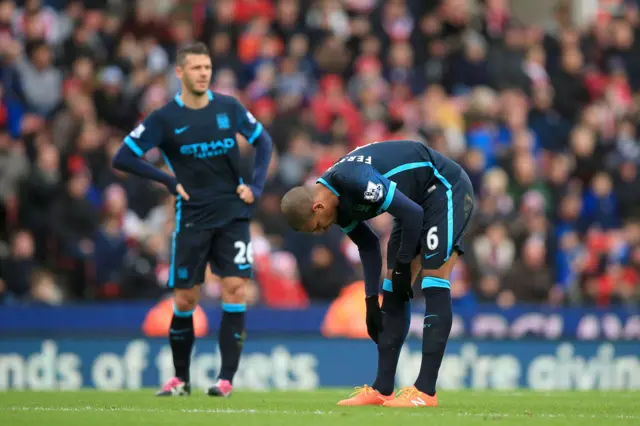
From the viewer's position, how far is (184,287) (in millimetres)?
10672

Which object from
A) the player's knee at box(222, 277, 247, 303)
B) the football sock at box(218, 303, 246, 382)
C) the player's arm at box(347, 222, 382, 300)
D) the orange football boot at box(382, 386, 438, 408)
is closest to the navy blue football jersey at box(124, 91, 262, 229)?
the player's knee at box(222, 277, 247, 303)

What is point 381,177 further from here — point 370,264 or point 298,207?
point 370,264

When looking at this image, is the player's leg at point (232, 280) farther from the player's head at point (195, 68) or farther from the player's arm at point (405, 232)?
the player's arm at point (405, 232)

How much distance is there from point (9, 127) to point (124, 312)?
388 cm

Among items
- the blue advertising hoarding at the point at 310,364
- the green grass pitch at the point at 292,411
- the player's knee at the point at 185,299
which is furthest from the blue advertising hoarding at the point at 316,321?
the player's knee at the point at 185,299

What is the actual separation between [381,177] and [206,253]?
2.64 m

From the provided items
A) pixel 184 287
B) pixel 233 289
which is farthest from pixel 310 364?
pixel 184 287

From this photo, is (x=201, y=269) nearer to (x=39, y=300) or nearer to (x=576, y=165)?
(x=39, y=300)

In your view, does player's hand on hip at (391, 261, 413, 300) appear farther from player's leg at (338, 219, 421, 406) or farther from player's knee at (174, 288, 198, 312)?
player's knee at (174, 288, 198, 312)

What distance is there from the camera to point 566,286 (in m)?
18.5

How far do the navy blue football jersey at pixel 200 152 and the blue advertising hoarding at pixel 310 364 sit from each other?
4326 millimetres

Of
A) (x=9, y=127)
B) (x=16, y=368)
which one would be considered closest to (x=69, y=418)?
(x=16, y=368)

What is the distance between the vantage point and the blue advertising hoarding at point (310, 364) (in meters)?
14.8

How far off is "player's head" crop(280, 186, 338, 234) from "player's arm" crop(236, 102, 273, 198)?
91.3 inches
